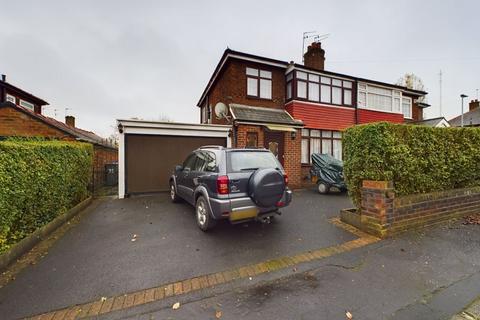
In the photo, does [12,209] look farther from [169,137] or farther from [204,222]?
[169,137]

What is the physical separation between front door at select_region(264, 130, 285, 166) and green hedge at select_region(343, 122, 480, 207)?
18.1 ft

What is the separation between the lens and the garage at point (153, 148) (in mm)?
8141

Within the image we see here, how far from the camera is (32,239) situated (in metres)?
3.79

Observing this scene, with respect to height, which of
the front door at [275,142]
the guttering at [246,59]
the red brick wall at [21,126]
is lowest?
the front door at [275,142]

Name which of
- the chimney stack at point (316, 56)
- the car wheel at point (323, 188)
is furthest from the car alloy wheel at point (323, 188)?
the chimney stack at point (316, 56)

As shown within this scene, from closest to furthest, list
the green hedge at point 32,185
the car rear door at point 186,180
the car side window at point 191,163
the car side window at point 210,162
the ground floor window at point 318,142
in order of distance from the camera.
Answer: the green hedge at point 32,185 < the car side window at point 210,162 < the car rear door at point 186,180 < the car side window at point 191,163 < the ground floor window at point 318,142

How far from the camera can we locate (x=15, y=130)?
9953 millimetres

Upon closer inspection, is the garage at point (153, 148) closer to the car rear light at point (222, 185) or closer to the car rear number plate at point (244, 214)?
the car rear light at point (222, 185)

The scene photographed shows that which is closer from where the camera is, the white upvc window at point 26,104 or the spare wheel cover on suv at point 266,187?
the spare wheel cover on suv at point 266,187

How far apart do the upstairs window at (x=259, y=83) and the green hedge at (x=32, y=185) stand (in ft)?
25.5

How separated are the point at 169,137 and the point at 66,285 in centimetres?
664

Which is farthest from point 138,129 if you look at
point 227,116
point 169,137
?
point 227,116

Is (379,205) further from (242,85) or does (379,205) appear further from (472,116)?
(472,116)

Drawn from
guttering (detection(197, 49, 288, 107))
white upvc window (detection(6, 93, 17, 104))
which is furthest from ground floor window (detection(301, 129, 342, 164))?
white upvc window (detection(6, 93, 17, 104))
